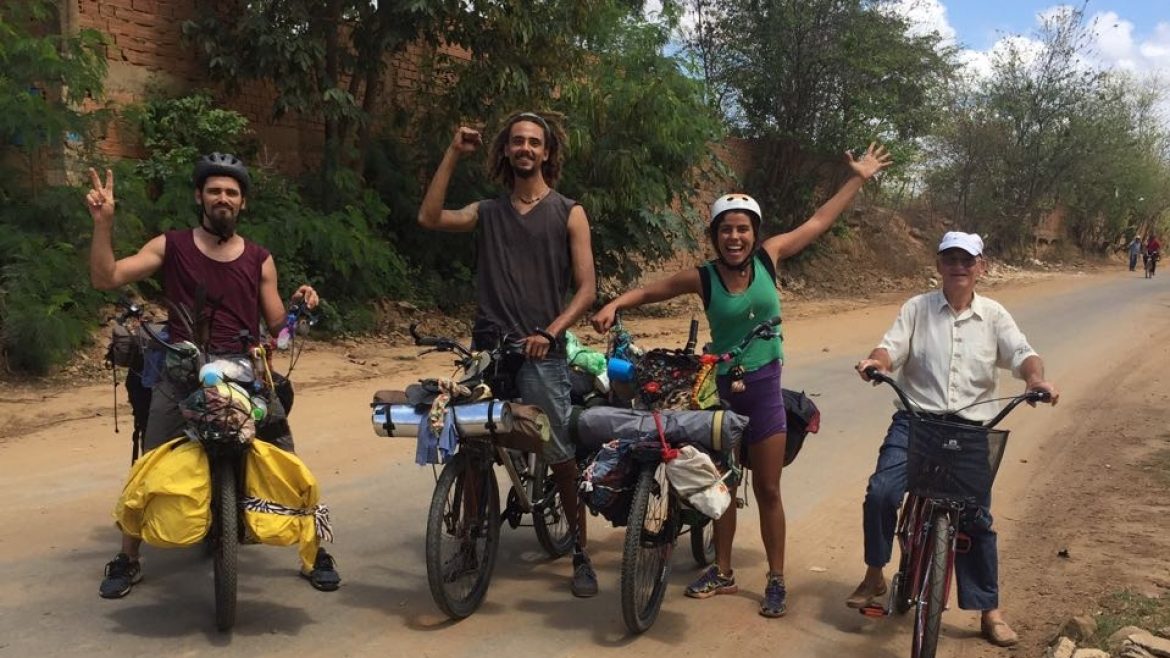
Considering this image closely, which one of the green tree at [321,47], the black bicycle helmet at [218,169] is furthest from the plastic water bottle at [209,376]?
the green tree at [321,47]

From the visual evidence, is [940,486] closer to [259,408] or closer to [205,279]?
[259,408]

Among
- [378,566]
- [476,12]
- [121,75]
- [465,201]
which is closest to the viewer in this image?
[378,566]

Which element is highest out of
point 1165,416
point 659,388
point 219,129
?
point 219,129

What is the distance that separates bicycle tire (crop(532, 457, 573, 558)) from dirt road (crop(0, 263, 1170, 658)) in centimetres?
12

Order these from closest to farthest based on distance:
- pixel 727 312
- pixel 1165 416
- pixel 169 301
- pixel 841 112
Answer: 1. pixel 169 301
2. pixel 727 312
3. pixel 1165 416
4. pixel 841 112

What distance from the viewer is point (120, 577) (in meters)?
4.29

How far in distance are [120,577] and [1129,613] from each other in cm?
454

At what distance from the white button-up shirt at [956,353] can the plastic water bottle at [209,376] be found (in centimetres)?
281

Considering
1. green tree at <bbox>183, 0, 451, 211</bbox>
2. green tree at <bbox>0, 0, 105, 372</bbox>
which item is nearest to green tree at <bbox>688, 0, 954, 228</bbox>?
green tree at <bbox>183, 0, 451, 211</bbox>

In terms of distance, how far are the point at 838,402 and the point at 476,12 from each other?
6582mm

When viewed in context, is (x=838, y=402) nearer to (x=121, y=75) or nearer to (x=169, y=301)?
(x=169, y=301)

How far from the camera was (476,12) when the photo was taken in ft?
40.0

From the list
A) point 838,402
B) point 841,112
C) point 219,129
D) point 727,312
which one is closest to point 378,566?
point 727,312

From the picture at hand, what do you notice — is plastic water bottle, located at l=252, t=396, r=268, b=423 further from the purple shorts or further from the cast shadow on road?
the purple shorts
